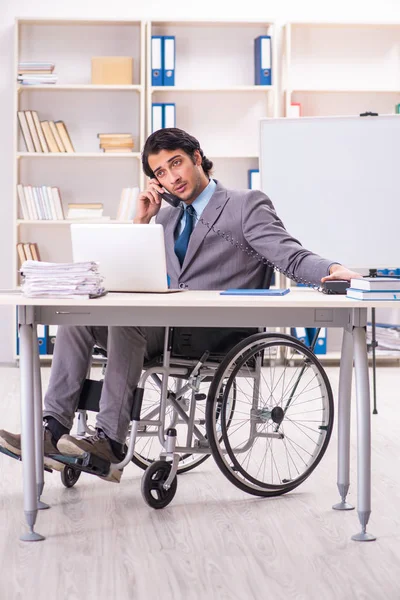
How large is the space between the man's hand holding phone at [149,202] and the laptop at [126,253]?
50 cm

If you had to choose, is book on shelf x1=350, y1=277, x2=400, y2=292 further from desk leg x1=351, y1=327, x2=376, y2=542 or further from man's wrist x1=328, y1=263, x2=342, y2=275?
man's wrist x1=328, y1=263, x2=342, y2=275

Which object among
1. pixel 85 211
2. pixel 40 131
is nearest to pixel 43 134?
pixel 40 131

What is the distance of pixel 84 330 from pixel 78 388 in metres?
0.16

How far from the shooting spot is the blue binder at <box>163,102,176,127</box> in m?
5.68

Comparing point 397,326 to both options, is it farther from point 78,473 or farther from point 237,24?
point 78,473

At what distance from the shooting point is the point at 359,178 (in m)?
4.04

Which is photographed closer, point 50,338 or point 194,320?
point 194,320

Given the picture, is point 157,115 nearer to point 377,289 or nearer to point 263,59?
point 263,59

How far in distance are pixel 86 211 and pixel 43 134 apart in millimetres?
562

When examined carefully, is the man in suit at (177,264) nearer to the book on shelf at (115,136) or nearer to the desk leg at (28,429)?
the desk leg at (28,429)

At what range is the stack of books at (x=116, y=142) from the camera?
5691mm

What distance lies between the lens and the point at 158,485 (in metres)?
2.51

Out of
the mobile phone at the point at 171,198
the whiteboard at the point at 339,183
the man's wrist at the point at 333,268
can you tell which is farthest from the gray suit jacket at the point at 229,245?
the whiteboard at the point at 339,183

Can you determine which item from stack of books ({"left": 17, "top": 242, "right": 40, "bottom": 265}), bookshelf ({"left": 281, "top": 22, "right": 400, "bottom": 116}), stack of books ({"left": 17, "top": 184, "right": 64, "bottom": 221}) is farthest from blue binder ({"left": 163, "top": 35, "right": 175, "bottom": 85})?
stack of books ({"left": 17, "top": 242, "right": 40, "bottom": 265})
